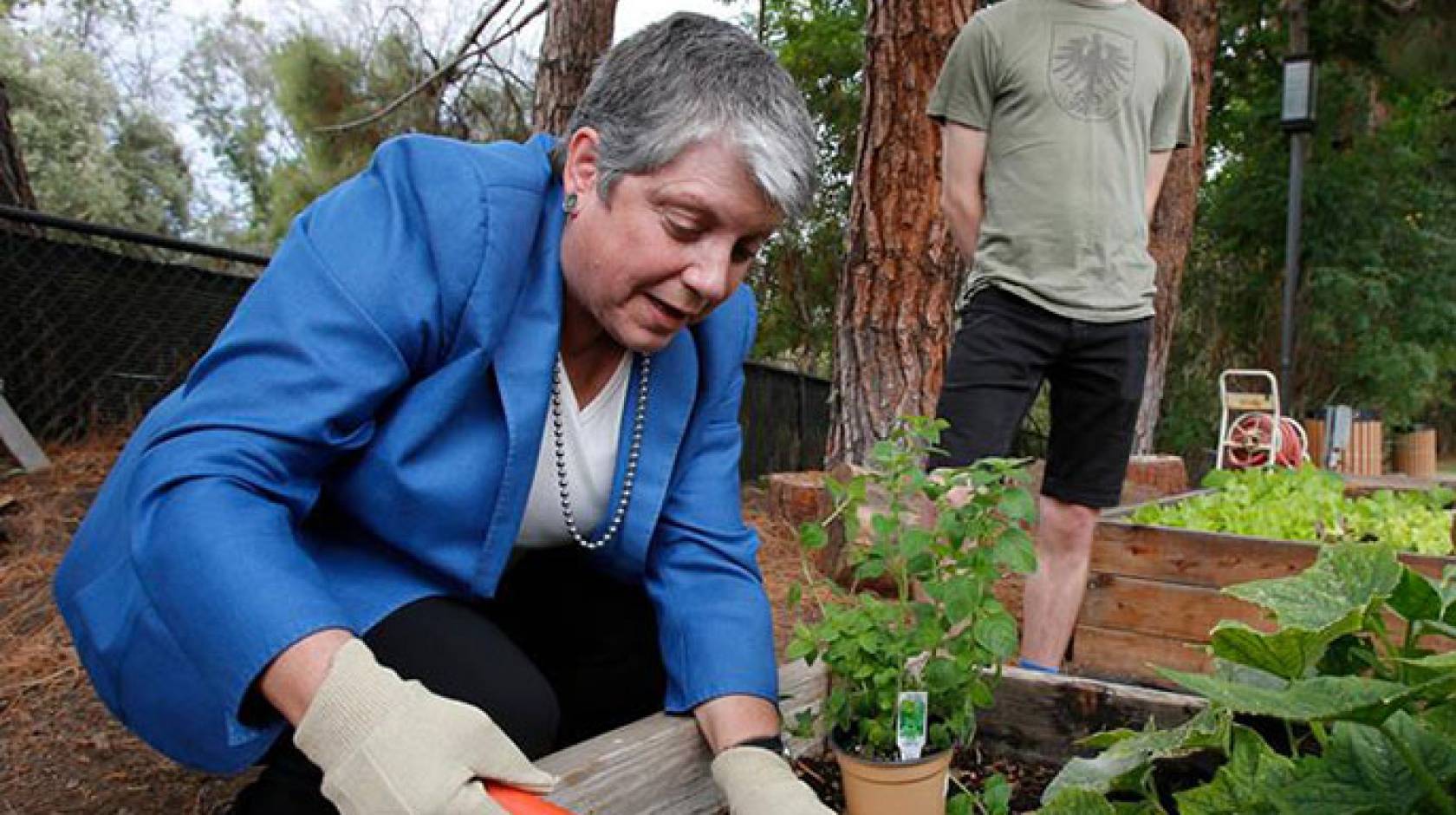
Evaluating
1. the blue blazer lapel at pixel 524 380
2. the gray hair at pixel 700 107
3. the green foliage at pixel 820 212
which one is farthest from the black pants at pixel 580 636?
the green foliage at pixel 820 212

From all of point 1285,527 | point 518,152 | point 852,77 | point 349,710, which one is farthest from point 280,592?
point 852,77

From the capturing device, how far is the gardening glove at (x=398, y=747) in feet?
3.02

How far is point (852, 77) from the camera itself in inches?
345

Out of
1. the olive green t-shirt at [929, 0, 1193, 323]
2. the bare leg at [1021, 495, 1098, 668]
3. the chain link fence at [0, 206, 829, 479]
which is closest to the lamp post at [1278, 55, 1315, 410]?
the olive green t-shirt at [929, 0, 1193, 323]

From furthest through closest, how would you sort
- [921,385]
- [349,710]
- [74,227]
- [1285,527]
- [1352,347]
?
[1352,347]
[921,385]
[74,227]
[1285,527]
[349,710]

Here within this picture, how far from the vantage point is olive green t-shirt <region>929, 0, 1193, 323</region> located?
7.42ft

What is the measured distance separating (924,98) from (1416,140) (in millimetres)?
11667

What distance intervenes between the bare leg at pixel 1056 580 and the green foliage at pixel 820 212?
19.9ft

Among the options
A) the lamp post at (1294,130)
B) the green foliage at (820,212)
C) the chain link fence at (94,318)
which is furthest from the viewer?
the green foliage at (820,212)

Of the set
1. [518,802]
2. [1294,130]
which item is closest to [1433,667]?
[518,802]

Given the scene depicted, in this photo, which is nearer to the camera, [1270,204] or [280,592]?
[280,592]

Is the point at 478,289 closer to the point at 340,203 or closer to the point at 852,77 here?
the point at 340,203

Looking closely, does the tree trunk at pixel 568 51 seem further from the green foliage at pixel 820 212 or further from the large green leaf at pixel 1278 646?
the large green leaf at pixel 1278 646

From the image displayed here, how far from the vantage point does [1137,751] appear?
88 cm
